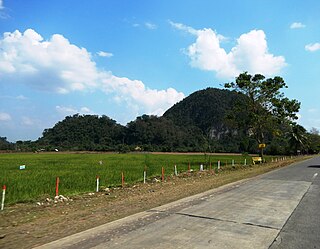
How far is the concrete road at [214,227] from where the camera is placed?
6492 millimetres

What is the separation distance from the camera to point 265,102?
41.9 meters

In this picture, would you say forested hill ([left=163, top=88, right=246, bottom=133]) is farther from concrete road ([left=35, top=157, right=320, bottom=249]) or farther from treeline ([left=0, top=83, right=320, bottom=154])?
concrete road ([left=35, top=157, right=320, bottom=249])

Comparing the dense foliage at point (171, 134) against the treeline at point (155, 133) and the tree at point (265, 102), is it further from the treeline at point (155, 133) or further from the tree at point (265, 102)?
the tree at point (265, 102)

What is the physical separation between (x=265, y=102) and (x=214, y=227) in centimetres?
3652

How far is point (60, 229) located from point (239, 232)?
4135 mm

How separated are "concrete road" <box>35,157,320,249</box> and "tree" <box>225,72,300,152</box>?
30.9m

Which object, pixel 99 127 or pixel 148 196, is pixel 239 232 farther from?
pixel 99 127

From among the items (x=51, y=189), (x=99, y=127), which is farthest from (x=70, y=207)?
(x=99, y=127)

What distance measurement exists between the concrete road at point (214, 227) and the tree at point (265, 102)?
30.9m

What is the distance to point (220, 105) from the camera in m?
147

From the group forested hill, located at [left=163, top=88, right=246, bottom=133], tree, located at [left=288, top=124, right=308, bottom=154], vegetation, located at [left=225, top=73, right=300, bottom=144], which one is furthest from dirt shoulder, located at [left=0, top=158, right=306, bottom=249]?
forested hill, located at [left=163, top=88, right=246, bottom=133]

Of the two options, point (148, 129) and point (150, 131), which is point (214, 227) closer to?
point (150, 131)

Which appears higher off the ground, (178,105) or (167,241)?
(178,105)

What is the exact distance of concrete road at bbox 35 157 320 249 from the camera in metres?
6.49
